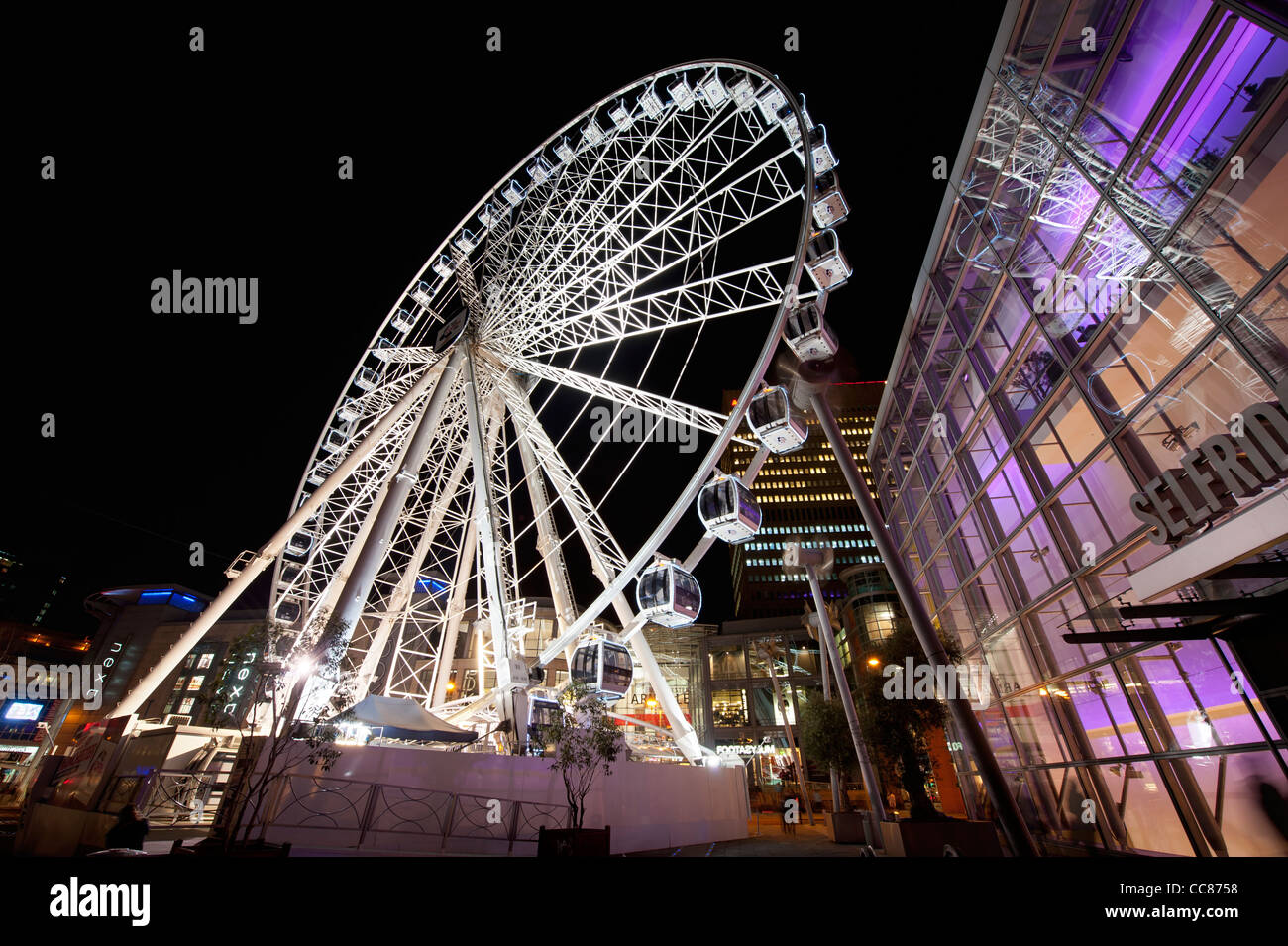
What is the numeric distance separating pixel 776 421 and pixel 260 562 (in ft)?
49.5

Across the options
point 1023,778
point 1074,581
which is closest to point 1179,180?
point 1074,581

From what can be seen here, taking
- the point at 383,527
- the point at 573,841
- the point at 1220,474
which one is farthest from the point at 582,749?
the point at 1220,474

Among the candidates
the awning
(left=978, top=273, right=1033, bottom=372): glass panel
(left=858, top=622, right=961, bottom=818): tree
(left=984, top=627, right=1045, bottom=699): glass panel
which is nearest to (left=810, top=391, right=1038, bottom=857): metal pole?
(left=858, top=622, right=961, bottom=818): tree

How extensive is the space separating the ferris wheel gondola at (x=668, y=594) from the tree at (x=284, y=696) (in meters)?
6.65

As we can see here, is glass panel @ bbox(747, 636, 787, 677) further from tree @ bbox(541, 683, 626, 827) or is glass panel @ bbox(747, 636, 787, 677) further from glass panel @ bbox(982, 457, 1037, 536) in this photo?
tree @ bbox(541, 683, 626, 827)

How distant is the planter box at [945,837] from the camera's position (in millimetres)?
10562

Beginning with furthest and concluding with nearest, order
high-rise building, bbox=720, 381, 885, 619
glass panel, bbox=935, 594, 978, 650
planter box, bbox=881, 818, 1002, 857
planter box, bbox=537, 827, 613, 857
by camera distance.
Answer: high-rise building, bbox=720, 381, 885, 619, glass panel, bbox=935, 594, 978, 650, planter box, bbox=881, 818, 1002, 857, planter box, bbox=537, 827, 613, 857

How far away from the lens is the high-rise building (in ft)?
282

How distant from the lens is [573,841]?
9.61 metres

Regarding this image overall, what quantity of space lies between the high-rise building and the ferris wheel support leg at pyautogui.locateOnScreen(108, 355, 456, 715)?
227ft

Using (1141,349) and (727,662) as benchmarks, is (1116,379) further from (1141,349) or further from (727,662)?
(727,662)

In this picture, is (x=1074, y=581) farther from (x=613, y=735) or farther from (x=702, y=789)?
(x=702, y=789)

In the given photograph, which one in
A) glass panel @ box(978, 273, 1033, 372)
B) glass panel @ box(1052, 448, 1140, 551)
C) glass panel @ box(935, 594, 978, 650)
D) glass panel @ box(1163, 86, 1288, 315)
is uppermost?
glass panel @ box(978, 273, 1033, 372)
